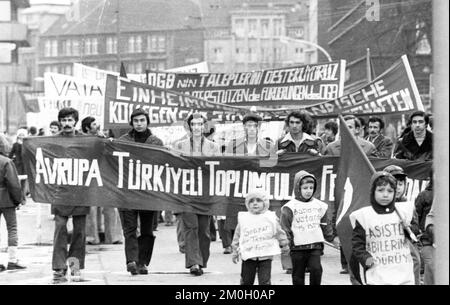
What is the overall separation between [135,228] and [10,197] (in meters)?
1.62

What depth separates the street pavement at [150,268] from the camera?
12.1m

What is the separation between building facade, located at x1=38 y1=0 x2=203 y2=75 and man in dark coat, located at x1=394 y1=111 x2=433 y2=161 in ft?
28.4

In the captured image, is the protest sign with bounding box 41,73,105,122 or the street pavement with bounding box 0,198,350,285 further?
the protest sign with bounding box 41,73,105,122

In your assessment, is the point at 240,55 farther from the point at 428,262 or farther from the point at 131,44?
the point at 428,262

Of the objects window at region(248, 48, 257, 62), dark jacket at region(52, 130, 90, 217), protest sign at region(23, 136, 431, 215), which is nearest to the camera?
dark jacket at region(52, 130, 90, 217)

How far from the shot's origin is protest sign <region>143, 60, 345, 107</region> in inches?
864

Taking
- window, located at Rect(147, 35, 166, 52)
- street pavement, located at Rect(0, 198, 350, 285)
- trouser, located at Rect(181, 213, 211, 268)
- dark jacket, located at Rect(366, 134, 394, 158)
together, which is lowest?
street pavement, located at Rect(0, 198, 350, 285)

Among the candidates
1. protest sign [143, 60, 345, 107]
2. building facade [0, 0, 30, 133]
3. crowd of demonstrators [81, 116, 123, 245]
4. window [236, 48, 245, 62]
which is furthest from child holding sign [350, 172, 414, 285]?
building facade [0, 0, 30, 133]

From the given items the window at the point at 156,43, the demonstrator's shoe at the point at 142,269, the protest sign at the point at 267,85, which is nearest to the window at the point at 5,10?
the window at the point at 156,43

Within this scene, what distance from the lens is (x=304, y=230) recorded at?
33.9ft

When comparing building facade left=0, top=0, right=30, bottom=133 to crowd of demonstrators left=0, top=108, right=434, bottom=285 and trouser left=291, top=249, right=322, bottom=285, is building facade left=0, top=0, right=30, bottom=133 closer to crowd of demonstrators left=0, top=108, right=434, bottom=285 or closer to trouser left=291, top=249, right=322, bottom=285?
crowd of demonstrators left=0, top=108, right=434, bottom=285

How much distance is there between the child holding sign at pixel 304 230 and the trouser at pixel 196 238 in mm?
2282

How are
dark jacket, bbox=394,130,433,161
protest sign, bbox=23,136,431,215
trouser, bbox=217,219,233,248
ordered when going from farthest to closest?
trouser, bbox=217,219,233,248 < dark jacket, bbox=394,130,433,161 < protest sign, bbox=23,136,431,215
